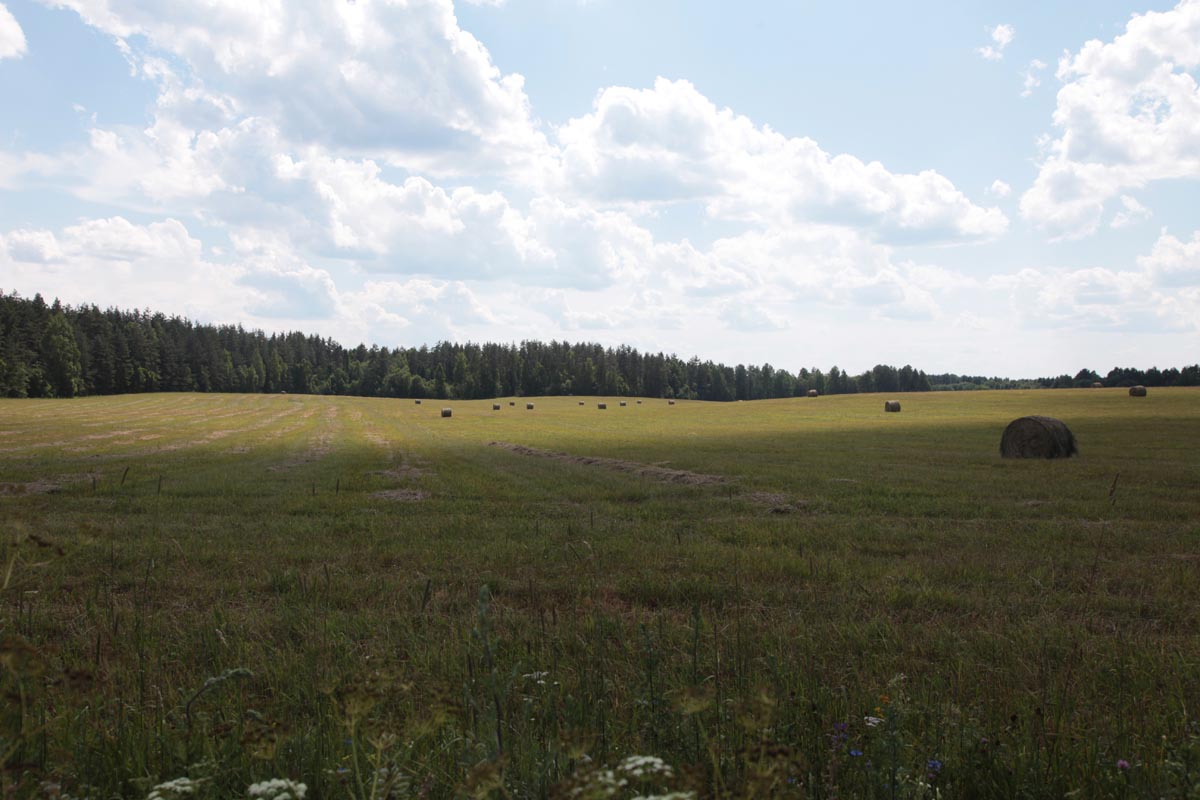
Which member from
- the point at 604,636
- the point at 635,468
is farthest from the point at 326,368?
the point at 604,636

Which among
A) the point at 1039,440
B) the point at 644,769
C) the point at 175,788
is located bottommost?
the point at 1039,440

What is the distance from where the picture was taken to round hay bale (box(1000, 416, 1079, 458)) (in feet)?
88.3

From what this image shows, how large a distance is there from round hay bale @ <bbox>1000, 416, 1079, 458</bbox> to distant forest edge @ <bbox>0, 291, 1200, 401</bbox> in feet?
315

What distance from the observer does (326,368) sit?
594 ft

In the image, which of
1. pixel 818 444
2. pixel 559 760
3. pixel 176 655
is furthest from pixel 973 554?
pixel 818 444

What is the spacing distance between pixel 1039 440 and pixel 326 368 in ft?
588

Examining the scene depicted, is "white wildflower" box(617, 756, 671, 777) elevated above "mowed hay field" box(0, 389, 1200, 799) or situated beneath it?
elevated above

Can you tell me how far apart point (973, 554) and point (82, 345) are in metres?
142

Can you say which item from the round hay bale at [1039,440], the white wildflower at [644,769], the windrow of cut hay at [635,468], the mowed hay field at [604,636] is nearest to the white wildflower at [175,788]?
the mowed hay field at [604,636]

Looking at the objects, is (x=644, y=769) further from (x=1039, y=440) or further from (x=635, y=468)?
(x=1039, y=440)

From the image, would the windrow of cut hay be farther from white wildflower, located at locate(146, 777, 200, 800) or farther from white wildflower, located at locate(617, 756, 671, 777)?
white wildflower, located at locate(617, 756, 671, 777)

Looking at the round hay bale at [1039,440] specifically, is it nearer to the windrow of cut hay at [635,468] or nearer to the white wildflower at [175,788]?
the windrow of cut hay at [635,468]

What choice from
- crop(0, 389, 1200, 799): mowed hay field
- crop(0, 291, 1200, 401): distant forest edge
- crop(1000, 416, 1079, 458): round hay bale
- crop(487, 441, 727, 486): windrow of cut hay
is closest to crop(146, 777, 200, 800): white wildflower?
crop(0, 389, 1200, 799): mowed hay field

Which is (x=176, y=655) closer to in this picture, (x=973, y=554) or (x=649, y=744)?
(x=649, y=744)
